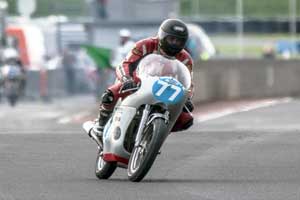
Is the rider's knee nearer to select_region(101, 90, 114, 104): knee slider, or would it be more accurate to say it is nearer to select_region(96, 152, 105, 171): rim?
select_region(101, 90, 114, 104): knee slider

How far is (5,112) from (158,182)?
20123 mm

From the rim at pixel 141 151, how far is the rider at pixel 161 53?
532mm

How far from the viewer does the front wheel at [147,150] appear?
1148cm

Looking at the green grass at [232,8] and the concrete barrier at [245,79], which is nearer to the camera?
the concrete barrier at [245,79]

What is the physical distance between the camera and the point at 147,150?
11531 millimetres

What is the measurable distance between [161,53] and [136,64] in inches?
13.7

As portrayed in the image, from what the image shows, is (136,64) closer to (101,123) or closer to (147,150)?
(101,123)

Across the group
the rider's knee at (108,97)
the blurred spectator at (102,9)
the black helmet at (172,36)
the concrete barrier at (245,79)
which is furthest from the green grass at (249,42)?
the black helmet at (172,36)

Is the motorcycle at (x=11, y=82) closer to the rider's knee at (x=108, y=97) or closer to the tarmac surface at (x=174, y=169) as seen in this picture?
the tarmac surface at (x=174, y=169)

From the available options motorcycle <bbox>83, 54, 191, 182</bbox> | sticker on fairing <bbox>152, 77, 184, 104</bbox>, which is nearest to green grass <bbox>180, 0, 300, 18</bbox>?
motorcycle <bbox>83, 54, 191, 182</bbox>

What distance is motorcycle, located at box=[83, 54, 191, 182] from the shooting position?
1159 cm

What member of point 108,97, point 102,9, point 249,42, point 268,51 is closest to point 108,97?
point 108,97

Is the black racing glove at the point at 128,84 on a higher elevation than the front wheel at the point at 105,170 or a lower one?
higher

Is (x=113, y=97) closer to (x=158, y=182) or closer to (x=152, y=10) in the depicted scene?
(x=158, y=182)
